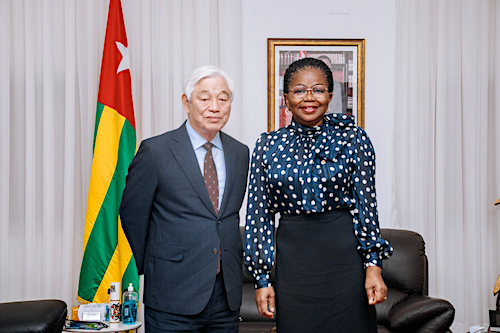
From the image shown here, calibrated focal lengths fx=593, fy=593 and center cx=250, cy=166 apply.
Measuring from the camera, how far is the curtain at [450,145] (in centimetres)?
448

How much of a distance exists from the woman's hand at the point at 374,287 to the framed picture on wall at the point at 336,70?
255 centimetres

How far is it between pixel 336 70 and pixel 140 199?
2680 mm

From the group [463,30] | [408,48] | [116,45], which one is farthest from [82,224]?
[463,30]

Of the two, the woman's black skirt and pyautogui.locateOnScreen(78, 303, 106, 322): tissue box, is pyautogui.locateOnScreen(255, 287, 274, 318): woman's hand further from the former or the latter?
pyautogui.locateOnScreen(78, 303, 106, 322): tissue box

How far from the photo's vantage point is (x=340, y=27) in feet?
14.9

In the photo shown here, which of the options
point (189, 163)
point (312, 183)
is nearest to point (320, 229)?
point (312, 183)

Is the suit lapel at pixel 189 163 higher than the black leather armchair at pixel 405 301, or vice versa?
the suit lapel at pixel 189 163

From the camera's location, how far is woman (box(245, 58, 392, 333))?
206cm

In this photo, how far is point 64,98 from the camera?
4363 millimetres

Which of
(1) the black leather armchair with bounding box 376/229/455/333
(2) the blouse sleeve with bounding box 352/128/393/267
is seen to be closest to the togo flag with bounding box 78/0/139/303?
(1) the black leather armchair with bounding box 376/229/455/333

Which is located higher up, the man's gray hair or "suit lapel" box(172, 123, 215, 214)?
the man's gray hair

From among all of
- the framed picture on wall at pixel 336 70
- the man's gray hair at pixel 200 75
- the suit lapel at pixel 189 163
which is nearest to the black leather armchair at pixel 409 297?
the framed picture on wall at pixel 336 70

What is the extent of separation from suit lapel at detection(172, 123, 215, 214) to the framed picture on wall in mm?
2302

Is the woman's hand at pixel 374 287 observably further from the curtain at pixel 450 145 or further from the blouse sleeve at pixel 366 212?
the curtain at pixel 450 145
